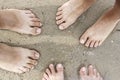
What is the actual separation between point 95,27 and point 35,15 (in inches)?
13.9

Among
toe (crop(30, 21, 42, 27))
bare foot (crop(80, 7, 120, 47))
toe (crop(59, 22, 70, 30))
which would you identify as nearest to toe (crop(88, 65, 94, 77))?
bare foot (crop(80, 7, 120, 47))

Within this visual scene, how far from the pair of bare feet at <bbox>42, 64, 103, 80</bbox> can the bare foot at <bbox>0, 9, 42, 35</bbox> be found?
22 cm

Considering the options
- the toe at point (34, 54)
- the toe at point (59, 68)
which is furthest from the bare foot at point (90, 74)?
the toe at point (34, 54)

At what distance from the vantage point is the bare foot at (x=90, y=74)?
1495 millimetres

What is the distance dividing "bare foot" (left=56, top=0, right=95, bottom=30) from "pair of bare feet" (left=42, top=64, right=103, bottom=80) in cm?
23

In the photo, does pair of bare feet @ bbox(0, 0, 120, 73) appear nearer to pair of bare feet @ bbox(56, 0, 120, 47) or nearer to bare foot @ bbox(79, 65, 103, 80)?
pair of bare feet @ bbox(56, 0, 120, 47)

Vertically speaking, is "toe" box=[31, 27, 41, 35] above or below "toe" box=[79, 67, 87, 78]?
above

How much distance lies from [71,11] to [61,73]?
0.34 m

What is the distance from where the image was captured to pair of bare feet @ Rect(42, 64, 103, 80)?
1.49 metres

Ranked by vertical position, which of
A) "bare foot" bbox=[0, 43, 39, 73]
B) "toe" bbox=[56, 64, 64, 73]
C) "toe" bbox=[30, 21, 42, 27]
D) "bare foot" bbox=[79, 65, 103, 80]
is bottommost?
"bare foot" bbox=[79, 65, 103, 80]

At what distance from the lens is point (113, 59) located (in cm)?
155

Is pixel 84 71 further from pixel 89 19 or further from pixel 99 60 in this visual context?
pixel 89 19

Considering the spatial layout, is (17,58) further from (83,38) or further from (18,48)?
(83,38)

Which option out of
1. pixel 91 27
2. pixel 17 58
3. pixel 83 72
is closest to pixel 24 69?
pixel 17 58
